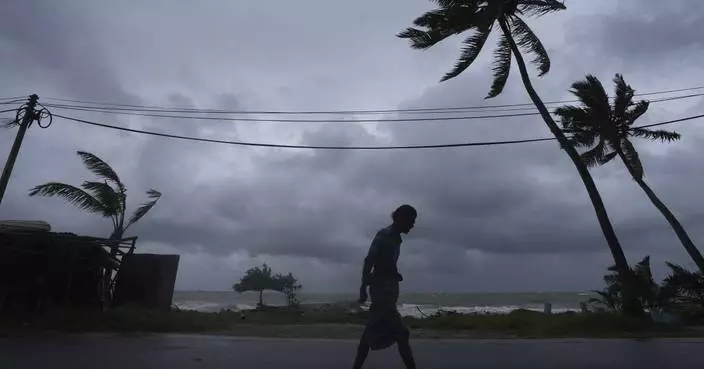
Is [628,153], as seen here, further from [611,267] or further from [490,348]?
[490,348]

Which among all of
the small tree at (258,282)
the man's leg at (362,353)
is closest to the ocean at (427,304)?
the small tree at (258,282)

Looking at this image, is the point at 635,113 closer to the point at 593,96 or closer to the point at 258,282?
the point at 593,96

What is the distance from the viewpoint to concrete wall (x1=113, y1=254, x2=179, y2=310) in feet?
51.4

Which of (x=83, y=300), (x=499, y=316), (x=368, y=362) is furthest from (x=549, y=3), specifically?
(x=83, y=300)

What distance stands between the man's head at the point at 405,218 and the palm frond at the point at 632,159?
646 inches

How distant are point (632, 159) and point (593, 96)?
243 centimetres

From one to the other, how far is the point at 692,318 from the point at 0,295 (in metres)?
19.4

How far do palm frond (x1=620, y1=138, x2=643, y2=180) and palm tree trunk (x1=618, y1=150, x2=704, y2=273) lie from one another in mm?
44

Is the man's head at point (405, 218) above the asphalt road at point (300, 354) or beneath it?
above

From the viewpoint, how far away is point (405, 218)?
649cm

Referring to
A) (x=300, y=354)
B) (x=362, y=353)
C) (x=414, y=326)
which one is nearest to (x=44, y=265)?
(x=300, y=354)

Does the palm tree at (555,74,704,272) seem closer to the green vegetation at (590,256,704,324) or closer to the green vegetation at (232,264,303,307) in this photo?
the green vegetation at (590,256,704,324)

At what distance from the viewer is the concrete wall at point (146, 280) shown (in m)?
15.7

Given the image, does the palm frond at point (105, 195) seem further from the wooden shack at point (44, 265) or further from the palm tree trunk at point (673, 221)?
the palm tree trunk at point (673, 221)
